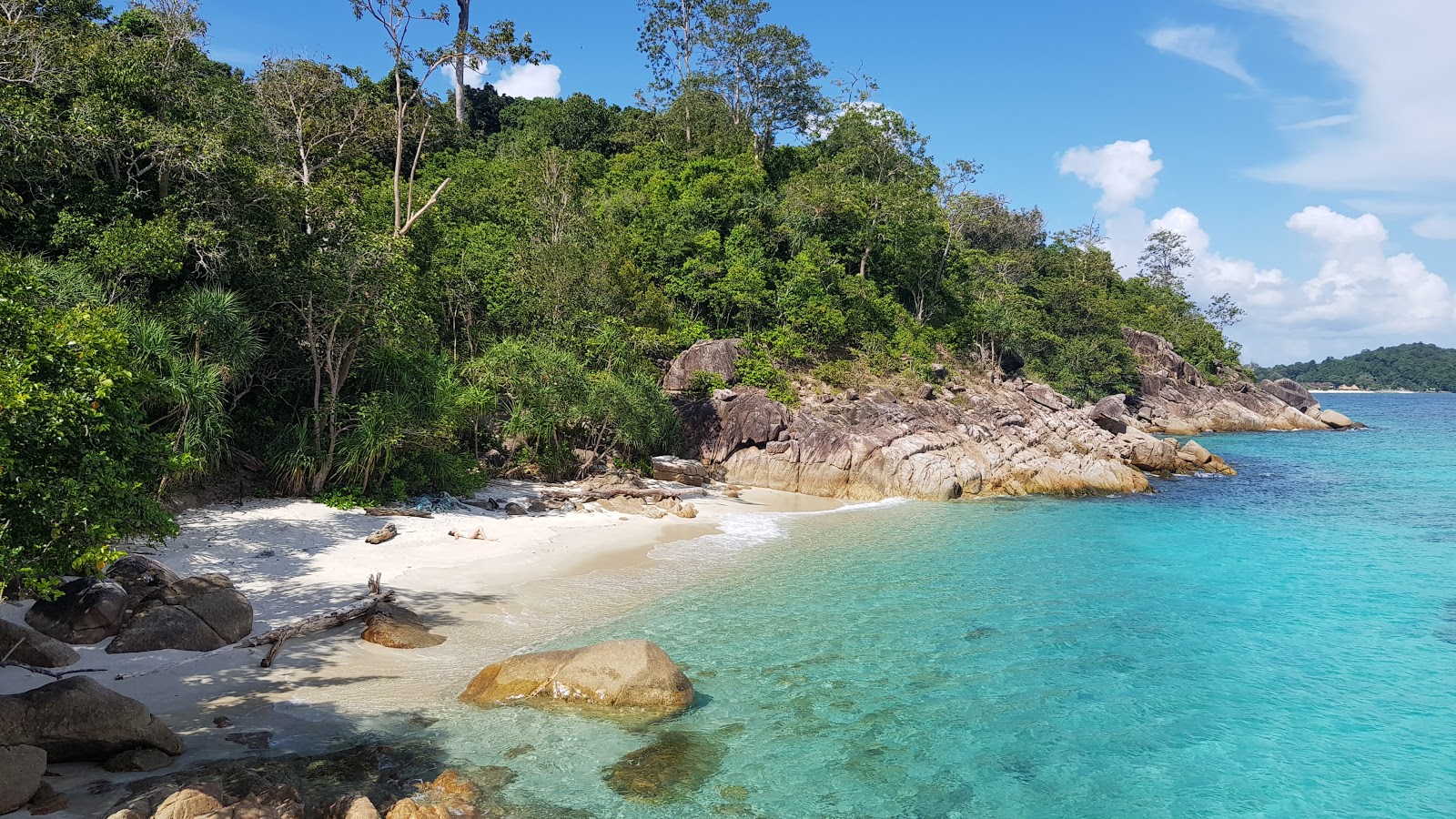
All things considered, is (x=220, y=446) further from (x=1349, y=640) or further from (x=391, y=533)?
(x=1349, y=640)

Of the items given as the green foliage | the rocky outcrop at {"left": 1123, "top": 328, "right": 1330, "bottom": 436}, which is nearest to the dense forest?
the green foliage

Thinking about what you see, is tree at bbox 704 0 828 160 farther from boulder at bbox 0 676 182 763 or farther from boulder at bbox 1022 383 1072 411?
boulder at bbox 0 676 182 763

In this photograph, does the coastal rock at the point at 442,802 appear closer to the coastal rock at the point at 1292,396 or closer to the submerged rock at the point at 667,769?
the submerged rock at the point at 667,769

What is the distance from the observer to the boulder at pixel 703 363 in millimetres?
32281

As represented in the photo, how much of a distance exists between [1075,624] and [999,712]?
4959 millimetres

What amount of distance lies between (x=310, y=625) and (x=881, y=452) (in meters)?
22.3

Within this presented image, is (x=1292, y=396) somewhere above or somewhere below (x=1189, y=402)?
above

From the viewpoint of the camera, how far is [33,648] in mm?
8633

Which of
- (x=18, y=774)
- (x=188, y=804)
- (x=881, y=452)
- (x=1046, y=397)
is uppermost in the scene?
(x=1046, y=397)

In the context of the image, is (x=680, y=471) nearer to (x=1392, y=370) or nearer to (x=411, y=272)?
(x=411, y=272)

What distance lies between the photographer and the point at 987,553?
20047mm

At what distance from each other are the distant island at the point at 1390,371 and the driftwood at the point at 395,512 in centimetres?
18603

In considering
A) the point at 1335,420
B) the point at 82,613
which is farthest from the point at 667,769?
the point at 1335,420

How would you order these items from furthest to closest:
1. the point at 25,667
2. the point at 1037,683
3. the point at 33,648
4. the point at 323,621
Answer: the point at 1037,683
the point at 323,621
the point at 33,648
the point at 25,667
